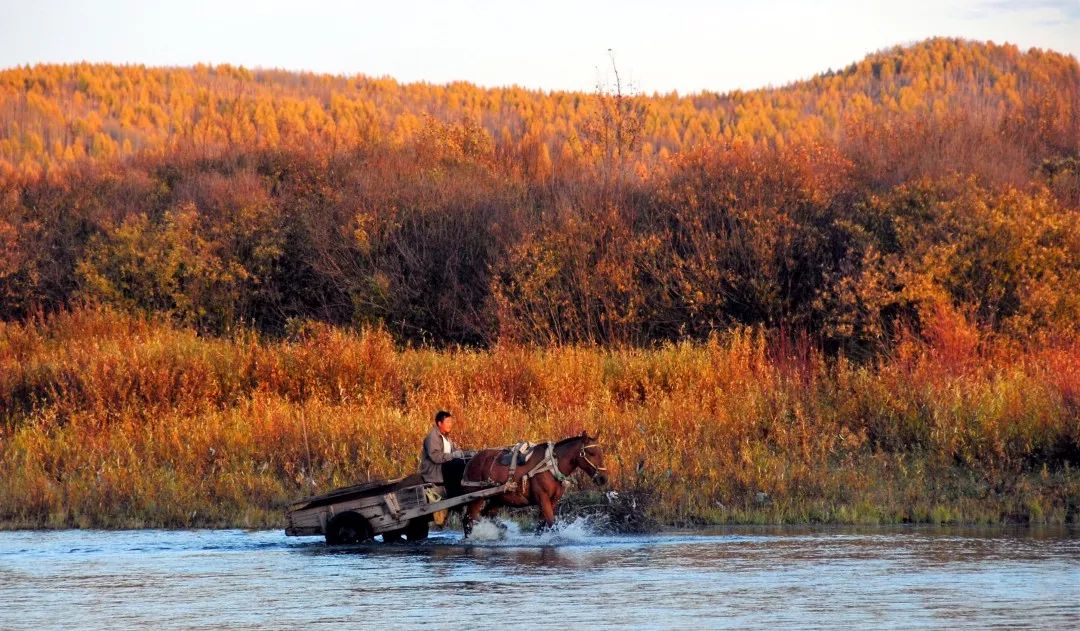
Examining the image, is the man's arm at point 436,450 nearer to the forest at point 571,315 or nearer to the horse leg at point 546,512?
the horse leg at point 546,512

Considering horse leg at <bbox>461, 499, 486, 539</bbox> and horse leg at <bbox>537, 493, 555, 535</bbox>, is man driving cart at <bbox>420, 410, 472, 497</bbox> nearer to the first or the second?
horse leg at <bbox>461, 499, 486, 539</bbox>

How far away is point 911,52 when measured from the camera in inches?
4370

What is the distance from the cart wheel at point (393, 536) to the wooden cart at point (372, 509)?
0.17m

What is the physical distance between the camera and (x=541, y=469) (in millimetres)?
18484

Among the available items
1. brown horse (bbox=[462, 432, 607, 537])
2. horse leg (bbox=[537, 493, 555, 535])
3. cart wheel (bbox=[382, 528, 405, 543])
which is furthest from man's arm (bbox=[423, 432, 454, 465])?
horse leg (bbox=[537, 493, 555, 535])

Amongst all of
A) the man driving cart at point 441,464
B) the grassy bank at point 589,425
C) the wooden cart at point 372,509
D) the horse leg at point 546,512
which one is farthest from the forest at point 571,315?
the wooden cart at point 372,509

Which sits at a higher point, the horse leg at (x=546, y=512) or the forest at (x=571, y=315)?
the forest at (x=571, y=315)

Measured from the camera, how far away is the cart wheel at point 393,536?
1898 cm

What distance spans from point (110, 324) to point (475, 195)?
12073 millimetres

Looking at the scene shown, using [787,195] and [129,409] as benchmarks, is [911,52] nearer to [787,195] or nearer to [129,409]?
[787,195]

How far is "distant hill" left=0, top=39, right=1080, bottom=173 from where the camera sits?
8531 centimetres

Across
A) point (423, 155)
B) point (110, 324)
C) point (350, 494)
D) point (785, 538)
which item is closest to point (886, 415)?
point (785, 538)

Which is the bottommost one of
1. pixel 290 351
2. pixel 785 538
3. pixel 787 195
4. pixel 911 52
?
pixel 785 538

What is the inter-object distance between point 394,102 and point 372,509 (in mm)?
93846
